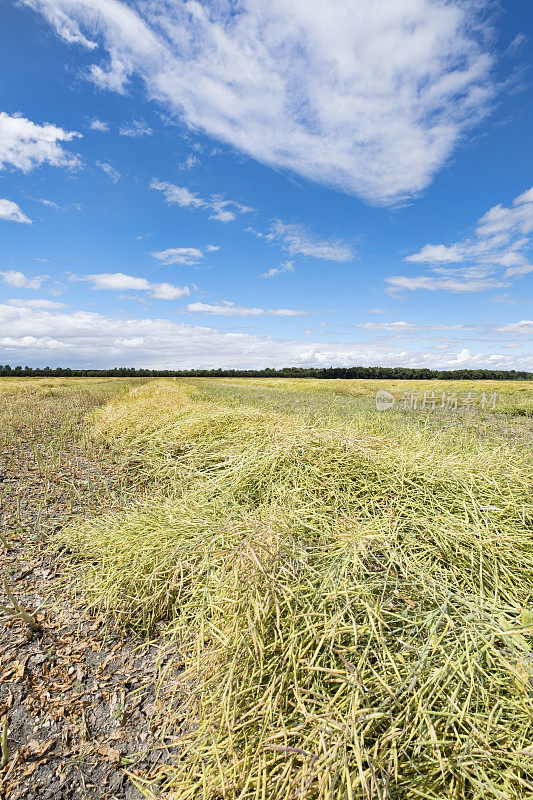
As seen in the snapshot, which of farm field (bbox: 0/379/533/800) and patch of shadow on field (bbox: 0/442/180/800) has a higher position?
farm field (bbox: 0/379/533/800)

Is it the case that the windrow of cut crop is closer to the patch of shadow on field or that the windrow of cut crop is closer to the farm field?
the farm field

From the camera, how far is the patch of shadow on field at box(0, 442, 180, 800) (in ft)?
5.17

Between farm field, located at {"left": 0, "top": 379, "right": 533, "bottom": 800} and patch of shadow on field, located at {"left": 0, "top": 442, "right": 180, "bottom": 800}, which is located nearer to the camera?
farm field, located at {"left": 0, "top": 379, "right": 533, "bottom": 800}

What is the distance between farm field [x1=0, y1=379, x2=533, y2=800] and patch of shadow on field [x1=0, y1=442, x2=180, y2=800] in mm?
77

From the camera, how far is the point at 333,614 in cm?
171

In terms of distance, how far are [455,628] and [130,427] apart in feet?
19.8

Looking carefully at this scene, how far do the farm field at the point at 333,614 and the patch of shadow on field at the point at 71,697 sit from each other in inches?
3.0

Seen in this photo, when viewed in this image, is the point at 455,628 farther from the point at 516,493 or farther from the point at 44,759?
the point at 44,759

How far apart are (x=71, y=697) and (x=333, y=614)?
1.47 metres

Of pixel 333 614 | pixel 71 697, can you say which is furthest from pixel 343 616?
pixel 71 697

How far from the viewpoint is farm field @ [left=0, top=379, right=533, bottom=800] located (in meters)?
1.30

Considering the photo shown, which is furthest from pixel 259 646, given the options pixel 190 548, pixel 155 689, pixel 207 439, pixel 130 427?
pixel 130 427

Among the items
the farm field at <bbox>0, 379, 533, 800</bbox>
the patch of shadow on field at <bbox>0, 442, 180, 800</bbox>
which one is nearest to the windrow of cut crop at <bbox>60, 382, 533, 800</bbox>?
the farm field at <bbox>0, 379, 533, 800</bbox>

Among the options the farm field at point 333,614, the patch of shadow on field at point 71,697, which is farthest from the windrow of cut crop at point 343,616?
the patch of shadow on field at point 71,697
